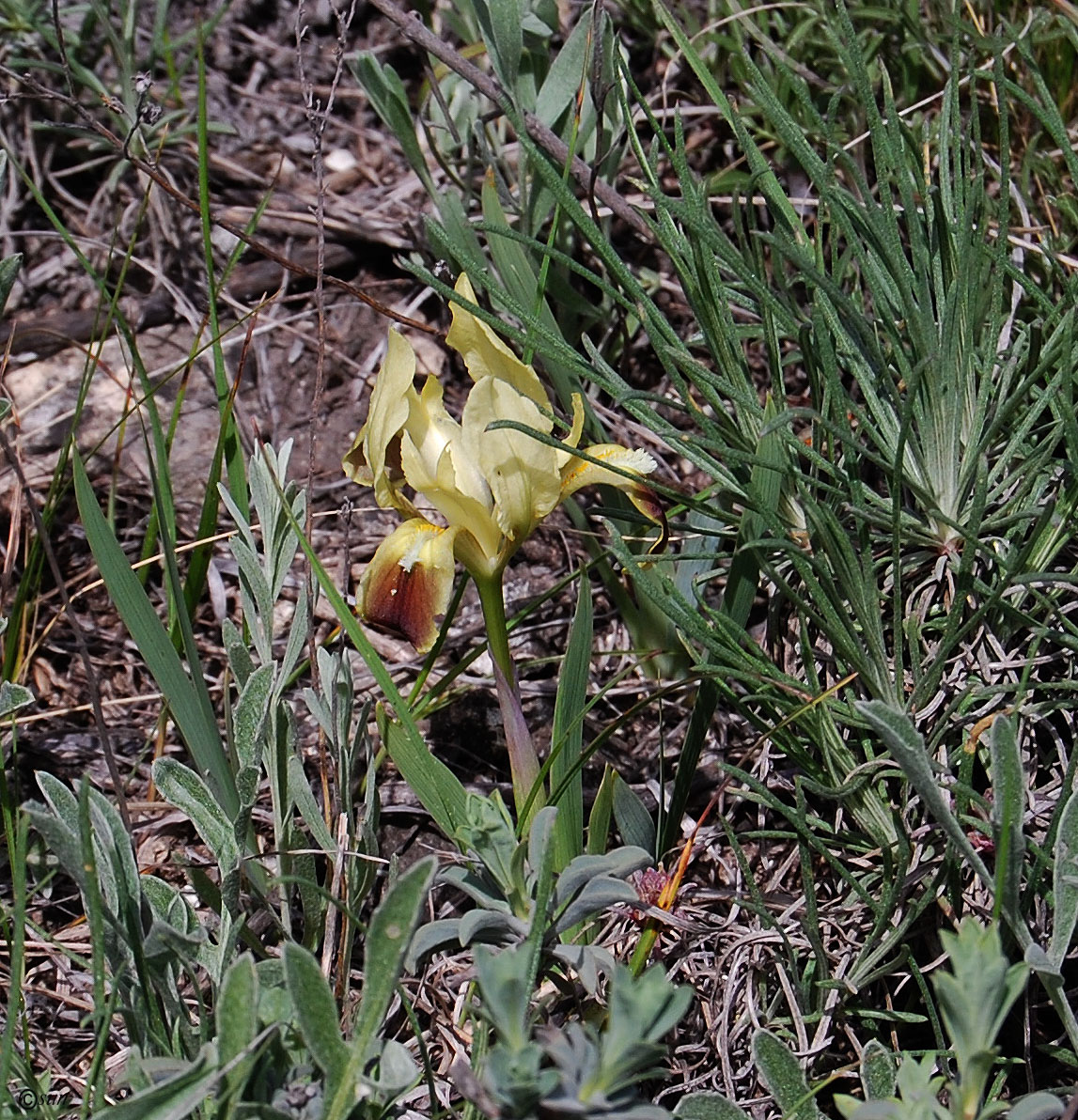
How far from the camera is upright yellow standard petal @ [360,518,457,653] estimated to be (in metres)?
1.46

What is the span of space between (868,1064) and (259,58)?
274cm

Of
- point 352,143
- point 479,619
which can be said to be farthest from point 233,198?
point 479,619

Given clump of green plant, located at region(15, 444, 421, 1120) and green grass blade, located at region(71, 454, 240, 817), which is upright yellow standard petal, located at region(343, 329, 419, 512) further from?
green grass blade, located at region(71, 454, 240, 817)

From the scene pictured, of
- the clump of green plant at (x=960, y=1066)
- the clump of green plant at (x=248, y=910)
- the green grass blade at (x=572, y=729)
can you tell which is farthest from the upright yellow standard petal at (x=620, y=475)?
the clump of green plant at (x=960, y=1066)

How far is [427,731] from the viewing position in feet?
6.70

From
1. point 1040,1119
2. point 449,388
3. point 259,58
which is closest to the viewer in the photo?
point 1040,1119

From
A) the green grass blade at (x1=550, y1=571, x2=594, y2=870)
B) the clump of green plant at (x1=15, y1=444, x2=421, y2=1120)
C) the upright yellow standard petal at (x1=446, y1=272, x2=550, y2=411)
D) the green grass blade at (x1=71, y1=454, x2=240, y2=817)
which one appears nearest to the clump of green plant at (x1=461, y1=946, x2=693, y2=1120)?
the clump of green plant at (x1=15, y1=444, x2=421, y2=1120)

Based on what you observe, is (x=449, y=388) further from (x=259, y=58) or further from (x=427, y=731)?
(x=259, y=58)

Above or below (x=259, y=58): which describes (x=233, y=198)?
below

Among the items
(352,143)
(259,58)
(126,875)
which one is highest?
(259,58)

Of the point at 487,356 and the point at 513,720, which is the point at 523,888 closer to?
the point at 513,720

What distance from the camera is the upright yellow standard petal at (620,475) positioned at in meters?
1.56

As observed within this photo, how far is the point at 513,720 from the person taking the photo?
5.13ft

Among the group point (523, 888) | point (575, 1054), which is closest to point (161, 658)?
point (523, 888)
